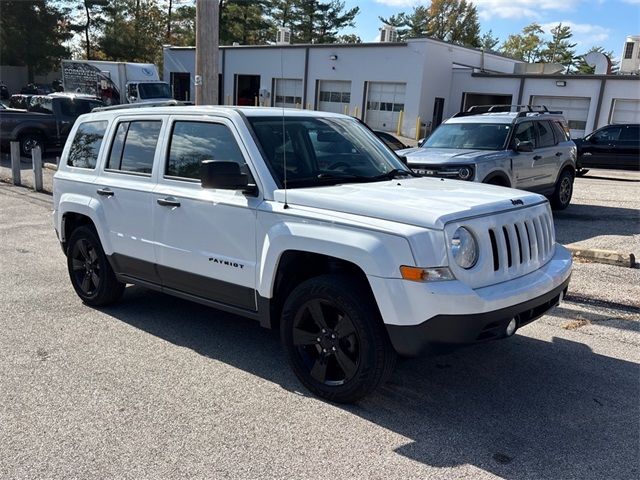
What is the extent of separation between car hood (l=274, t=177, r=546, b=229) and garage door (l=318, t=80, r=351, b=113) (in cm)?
3278

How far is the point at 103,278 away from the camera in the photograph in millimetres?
5605

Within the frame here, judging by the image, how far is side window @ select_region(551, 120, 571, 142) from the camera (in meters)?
11.5

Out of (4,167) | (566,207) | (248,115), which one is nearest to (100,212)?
(248,115)

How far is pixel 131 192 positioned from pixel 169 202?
0.57 meters

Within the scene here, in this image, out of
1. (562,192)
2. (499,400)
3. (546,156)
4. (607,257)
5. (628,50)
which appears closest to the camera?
(499,400)

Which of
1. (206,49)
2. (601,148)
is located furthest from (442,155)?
(601,148)

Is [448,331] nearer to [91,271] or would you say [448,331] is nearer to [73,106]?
[91,271]

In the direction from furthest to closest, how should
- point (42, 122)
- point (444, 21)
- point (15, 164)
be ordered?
point (444, 21)
point (42, 122)
point (15, 164)

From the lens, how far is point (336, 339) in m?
3.82

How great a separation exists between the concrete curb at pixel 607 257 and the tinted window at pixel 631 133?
50.1 ft

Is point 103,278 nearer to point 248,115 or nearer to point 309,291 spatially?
point 248,115

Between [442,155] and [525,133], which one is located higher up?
[525,133]

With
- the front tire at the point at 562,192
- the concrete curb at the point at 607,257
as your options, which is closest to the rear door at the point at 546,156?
the front tire at the point at 562,192

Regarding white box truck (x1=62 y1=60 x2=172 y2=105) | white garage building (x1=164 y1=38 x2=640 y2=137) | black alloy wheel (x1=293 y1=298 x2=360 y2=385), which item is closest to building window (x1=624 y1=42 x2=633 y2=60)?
white garage building (x1=164 y1=38 x2=640 y2=137)
